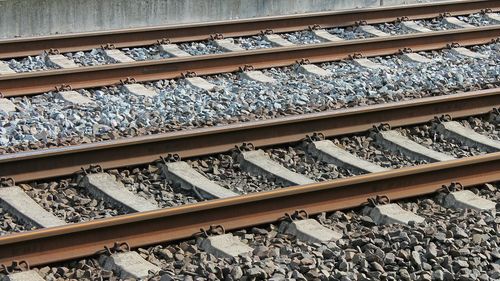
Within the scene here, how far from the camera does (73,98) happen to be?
1146cm

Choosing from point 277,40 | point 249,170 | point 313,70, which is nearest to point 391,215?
point 249,170

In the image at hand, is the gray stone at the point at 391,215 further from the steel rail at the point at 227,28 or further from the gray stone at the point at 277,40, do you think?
the steel rail at the point at 227,28

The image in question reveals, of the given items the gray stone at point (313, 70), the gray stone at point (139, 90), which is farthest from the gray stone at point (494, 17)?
the gray stone at point (139, 90)

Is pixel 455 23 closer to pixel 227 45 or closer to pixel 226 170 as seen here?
pixel 227 45

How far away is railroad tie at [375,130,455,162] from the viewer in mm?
9805

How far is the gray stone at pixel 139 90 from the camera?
38.4 feet

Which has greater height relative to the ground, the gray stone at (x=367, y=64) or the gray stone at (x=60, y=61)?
the gray stone at (x=367, y=64)

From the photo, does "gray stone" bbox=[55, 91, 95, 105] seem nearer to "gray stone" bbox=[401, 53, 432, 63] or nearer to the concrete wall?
the concrete wall

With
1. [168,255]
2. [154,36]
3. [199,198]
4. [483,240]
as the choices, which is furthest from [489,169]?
[154,36]

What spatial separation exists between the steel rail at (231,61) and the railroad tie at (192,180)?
280 centimetres

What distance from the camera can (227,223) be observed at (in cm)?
817

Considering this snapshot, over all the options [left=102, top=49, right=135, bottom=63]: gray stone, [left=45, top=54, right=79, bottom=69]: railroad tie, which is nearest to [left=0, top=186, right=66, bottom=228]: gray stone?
[left=45, top=54, right=79, bottom=69]: railroad tie

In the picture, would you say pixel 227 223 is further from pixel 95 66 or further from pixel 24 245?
pixel 95 66

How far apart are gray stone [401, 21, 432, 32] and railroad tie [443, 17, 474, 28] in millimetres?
467
